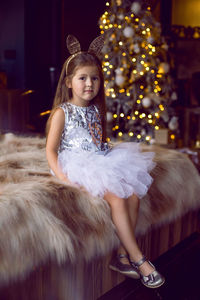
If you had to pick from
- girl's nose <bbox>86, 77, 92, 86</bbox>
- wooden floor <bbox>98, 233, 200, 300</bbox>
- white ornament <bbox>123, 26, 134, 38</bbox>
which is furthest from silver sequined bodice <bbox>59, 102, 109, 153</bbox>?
white ornament <bbox>123, 26, 134, 38</bbox>

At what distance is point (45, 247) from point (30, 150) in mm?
959

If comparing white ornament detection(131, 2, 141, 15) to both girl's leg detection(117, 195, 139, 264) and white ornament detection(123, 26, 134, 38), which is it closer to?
white ornament detection(123, 26, 134, 38)

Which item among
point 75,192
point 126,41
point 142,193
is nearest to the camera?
point 75,192

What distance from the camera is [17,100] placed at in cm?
456

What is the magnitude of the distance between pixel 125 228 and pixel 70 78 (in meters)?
0.76

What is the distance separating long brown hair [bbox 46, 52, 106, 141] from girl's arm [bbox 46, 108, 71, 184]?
49 millimetres

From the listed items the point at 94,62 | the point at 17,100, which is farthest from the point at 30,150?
the point at 17,100

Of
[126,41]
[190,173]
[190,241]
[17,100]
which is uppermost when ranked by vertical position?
[126,41]

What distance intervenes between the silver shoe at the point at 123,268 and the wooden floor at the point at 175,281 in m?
0.14

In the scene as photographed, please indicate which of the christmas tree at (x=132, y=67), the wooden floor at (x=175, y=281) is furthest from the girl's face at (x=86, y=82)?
the christmas tree at (x=132, y=67)

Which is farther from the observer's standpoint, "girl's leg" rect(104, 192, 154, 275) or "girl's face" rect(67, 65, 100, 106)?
"girl's face" rect(67, 65, 100, 106)

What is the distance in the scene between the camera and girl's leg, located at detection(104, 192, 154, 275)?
1404mm

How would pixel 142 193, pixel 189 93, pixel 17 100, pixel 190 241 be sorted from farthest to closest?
pixel 189 93
pixel 17 100
pixel 190 241
pixel 142 193

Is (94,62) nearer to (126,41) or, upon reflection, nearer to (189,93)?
(126,41)
